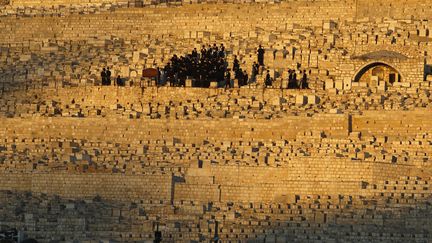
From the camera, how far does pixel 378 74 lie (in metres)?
82.2

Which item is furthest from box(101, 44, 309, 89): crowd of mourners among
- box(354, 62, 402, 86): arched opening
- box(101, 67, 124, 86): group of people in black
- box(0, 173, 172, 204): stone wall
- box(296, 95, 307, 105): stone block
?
box(0, 173, 172, 204): stone wall

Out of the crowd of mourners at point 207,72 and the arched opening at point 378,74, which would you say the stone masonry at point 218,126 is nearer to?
the arched opening at point 378,74

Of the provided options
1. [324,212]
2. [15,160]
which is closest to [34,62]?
[15,160]

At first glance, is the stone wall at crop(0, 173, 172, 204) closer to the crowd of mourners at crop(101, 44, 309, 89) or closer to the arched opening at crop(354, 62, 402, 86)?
the crowd of mourners at crop(101, 44, 309, 89)

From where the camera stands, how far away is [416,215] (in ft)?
241

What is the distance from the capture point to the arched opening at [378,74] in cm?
8181

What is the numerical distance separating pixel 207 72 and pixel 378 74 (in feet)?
15.5

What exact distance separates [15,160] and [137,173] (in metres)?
3.69

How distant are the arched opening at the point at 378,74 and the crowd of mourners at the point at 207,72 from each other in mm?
1585

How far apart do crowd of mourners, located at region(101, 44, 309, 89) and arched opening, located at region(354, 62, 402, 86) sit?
159cm

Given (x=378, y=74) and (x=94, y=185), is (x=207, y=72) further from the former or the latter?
(x=94, y=185)

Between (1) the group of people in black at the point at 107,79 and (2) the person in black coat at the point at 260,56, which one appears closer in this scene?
(1) the group of people in black at the point at 107,79

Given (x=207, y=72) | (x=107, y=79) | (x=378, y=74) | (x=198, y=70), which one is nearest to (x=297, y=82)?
(x=378, y=74)

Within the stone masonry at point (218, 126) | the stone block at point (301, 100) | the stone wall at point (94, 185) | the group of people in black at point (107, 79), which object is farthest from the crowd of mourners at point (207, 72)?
the stone wall at point (94, 185)
